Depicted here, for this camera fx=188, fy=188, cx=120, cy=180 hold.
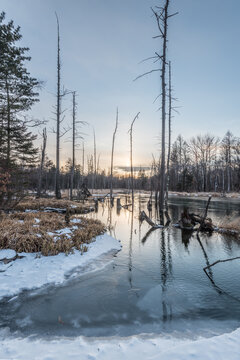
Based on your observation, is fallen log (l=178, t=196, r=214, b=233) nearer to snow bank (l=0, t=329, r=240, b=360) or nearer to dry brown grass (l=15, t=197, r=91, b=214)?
dry brown grass (l=15, t=197, r=91, b=214)

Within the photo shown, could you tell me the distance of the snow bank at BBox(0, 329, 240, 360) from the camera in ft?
7.69

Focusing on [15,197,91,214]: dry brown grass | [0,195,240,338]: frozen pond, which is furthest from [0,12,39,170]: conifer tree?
[0,195,240,338]: frozen pond

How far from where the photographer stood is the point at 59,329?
3.02 metres

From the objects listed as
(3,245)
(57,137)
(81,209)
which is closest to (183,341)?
(3,245)

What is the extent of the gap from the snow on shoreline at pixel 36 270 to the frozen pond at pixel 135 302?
30 cm

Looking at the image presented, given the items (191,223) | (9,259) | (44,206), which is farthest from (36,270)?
(44,206)

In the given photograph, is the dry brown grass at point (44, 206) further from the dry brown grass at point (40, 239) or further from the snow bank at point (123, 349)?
the snow bank at point (123, 349)

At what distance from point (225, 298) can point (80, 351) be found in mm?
3290

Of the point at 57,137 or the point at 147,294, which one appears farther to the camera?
the point at 57,137

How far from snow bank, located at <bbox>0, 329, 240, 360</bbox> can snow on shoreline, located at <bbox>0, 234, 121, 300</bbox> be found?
1.84m

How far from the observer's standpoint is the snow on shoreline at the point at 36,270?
4.39 metres

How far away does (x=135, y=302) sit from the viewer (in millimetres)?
3906

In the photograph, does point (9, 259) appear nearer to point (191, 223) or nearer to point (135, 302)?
point (135, 302)

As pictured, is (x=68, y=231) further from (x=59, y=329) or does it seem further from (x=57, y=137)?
(x=57, y=137)
